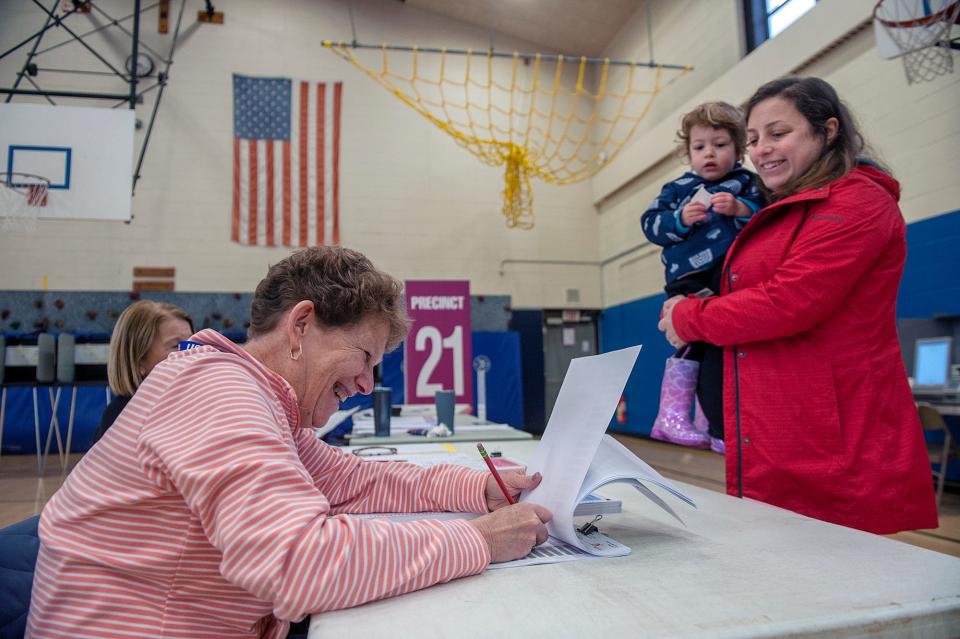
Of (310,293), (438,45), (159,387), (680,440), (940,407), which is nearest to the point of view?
(159,387)

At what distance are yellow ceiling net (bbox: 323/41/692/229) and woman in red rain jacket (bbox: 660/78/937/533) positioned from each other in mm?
5932

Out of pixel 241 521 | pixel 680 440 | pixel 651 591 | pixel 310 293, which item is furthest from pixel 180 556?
pixel 680 440

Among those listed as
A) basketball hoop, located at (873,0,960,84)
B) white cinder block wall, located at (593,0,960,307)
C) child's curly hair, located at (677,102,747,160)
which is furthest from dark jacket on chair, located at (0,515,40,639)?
basketball hoop, located at (873,0,960,84)

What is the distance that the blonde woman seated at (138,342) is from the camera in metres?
2.16

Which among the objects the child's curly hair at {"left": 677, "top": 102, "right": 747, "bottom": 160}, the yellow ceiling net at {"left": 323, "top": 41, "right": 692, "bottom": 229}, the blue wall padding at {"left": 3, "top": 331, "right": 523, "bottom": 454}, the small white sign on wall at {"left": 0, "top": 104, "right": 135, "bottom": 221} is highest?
the yellow ceiling net at {"left": 323, "top": 41, "right": 692, "bottom": 229}

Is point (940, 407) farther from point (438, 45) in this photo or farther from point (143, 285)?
point (143, 285)

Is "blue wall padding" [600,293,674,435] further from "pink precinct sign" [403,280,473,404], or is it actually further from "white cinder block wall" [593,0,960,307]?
"pink precinct sign" [403,280,473,404]

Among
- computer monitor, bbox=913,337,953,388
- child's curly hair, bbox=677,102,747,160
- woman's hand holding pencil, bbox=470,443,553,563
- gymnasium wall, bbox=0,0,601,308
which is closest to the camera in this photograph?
woman's hand holding pencil, bbox=470,443,553,563

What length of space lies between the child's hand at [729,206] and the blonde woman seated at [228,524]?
1.03 meters

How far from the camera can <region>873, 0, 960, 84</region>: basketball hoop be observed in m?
3.17

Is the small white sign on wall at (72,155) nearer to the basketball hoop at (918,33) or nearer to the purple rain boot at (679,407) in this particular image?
the purple rain boot at (679,407)

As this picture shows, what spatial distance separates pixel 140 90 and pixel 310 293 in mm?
7825

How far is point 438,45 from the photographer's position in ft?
25.6

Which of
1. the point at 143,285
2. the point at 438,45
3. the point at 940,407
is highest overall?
the point at 438,45
